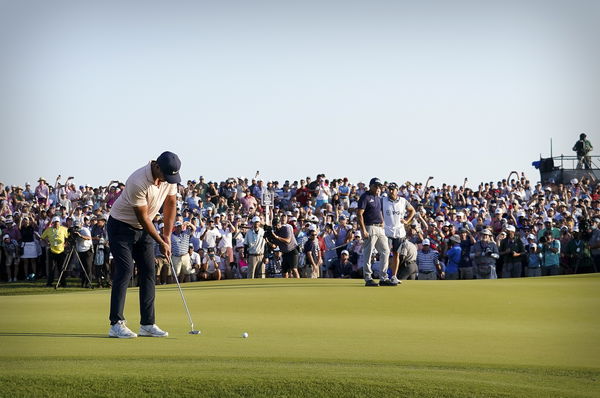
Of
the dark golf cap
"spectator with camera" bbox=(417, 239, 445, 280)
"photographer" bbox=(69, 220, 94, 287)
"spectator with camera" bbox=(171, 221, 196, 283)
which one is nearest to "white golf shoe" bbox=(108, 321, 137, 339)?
the dark golf cap

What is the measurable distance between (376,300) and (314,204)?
57.0 feet

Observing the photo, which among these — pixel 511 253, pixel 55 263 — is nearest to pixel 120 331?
pixel 511 253

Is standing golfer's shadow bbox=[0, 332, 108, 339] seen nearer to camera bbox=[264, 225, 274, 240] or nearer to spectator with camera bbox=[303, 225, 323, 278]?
camera bbox=[264, 225, 274, 240]

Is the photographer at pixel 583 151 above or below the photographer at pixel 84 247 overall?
above

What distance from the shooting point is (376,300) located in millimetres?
15961

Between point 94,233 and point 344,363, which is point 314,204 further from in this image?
point 344,363

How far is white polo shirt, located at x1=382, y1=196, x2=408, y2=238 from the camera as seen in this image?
1902 centimetres

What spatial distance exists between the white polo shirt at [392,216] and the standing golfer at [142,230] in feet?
28.8

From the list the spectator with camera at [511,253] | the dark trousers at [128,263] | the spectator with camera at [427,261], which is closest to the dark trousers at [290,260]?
the spectator with camera at [427,261]

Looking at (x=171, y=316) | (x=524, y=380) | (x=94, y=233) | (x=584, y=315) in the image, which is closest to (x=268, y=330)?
(x=171, y=316)

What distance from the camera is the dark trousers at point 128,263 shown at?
1066cm

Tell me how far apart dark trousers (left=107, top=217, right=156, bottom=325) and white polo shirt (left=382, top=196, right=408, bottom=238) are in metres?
8.98

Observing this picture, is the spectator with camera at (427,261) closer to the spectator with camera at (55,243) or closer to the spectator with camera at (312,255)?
the spectator with camera at (312,255)

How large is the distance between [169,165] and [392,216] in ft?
31.8
